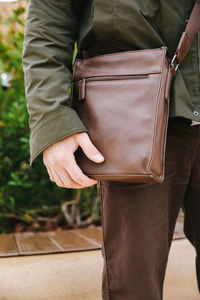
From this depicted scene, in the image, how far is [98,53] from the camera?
3.40 feet

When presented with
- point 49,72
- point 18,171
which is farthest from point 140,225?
point 18,171

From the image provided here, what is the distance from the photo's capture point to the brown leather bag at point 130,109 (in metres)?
0.88

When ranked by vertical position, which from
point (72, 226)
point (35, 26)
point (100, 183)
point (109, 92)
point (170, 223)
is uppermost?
point (35, 26)

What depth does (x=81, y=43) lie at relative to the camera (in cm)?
104

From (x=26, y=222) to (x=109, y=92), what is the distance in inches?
75.8

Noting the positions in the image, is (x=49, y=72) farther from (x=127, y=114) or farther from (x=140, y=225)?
(x=140, y=225)

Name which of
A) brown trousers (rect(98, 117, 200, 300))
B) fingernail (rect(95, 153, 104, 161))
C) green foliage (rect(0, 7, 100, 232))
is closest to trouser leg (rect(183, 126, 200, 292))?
brown trousers (rect(98, 117, 200, 300))

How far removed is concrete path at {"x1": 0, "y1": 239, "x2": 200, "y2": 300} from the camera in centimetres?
156

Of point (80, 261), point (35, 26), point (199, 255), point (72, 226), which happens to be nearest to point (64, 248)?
point (80, 261)

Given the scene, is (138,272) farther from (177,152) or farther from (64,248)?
(64,248)

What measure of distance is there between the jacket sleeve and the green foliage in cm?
149

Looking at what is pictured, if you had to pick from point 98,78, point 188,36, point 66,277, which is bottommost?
point 66,277

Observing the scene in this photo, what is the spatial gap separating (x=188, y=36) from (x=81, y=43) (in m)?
0.31

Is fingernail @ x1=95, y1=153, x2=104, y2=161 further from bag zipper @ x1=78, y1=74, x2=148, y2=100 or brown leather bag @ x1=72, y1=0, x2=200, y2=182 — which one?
bag zipper @ x1=78, y1=74, x2=148, y2=100
